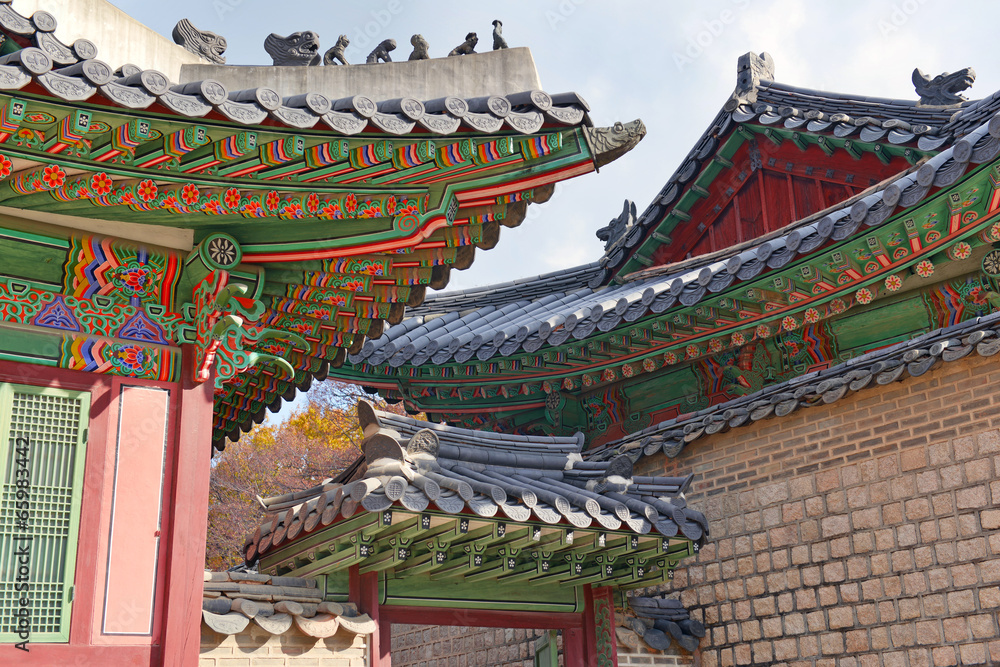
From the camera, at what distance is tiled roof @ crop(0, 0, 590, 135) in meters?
3.96

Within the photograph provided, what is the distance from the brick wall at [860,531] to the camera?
6.51 metres

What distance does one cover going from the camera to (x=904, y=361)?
22.5 feet

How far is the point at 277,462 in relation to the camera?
19281mm

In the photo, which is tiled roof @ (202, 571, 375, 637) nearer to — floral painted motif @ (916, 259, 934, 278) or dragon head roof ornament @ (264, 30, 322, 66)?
dragon head roof ornament @ (264, 30, 322, 66)

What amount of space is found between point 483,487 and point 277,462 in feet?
46.2

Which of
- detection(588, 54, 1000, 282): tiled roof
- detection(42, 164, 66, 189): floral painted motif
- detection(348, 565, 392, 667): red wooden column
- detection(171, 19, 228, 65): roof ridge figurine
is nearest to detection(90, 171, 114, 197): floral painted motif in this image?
detection(42, 164, 66, 189): floral painted motif

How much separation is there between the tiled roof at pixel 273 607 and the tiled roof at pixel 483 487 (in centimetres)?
36

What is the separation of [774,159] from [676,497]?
4.18 m

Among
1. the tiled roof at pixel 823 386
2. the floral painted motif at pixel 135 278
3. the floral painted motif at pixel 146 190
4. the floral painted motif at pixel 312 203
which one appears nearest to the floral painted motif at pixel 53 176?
the floral painted motif at pixel 146 190

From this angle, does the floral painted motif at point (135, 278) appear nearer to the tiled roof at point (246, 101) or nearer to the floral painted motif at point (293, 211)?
the floral painted motif at point (293, 211)

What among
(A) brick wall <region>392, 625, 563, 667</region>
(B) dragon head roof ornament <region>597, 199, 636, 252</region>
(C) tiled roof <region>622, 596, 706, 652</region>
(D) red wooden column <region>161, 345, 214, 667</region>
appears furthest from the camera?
(B) dragon head roof ornament <region>597, 199, 636, 252</region>

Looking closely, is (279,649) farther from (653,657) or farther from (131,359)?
(653,657)

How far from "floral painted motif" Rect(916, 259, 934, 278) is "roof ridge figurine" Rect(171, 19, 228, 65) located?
191 inches

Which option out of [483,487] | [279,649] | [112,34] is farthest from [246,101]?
[279,649]
